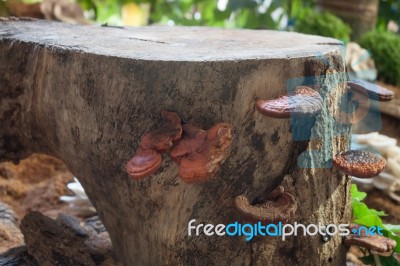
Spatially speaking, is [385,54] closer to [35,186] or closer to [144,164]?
[35,186]

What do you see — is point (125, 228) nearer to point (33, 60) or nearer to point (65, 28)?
point (33, 60)

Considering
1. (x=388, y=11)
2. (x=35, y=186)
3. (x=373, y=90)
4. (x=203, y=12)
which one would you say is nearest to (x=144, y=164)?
(x=373, y=90)

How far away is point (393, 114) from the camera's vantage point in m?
3.65

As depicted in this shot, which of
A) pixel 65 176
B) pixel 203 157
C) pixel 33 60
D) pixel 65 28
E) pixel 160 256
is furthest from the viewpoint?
pixel 65 176

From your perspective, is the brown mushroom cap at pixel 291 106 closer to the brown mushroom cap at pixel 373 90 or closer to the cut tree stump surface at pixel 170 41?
the cut tree stump surface at pixel 170 41

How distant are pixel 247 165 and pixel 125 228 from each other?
52cm

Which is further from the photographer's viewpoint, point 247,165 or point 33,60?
point 33,60

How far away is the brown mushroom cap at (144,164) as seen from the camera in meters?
1.32

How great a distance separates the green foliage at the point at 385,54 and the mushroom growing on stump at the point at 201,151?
322cm

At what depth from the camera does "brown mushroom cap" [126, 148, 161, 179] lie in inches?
Answer: 51.8

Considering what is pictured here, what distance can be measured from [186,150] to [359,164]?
1.65 ft

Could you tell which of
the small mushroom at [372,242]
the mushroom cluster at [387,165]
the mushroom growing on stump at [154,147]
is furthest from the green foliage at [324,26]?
the mushroom growing on stump at [154,147]

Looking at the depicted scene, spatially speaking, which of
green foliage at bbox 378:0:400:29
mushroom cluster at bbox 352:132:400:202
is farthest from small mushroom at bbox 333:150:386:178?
green foliage at bbox 378:0:400:29

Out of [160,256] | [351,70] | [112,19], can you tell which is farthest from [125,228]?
[112,19]
